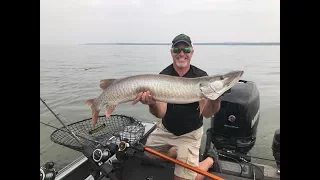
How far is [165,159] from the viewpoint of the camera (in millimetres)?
2572

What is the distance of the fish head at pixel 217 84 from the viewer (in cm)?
237

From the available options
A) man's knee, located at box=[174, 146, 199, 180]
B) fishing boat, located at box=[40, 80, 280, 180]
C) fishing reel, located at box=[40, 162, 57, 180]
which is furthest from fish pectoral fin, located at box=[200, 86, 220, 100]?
fishing reel, located at box=[40, 162, 57, 180]

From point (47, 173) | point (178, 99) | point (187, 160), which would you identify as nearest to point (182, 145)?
point (187, 160)

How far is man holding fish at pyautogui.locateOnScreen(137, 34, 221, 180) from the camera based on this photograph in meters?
2.57

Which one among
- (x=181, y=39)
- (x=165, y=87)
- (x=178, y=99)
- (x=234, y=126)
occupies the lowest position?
(x=234, y=126)

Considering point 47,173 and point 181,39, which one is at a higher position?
point 181,39

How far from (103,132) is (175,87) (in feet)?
4.13

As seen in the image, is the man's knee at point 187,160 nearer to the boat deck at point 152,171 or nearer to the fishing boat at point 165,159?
the fishing boat at point 165,159

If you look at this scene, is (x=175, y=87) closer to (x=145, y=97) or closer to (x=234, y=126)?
(x=145, y=97)

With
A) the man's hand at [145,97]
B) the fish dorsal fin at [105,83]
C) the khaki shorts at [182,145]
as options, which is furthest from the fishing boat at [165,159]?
the fish dorsal fin at [105,83]

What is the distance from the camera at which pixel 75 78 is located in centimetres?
1409

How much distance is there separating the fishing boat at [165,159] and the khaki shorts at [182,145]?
178 millimetres
